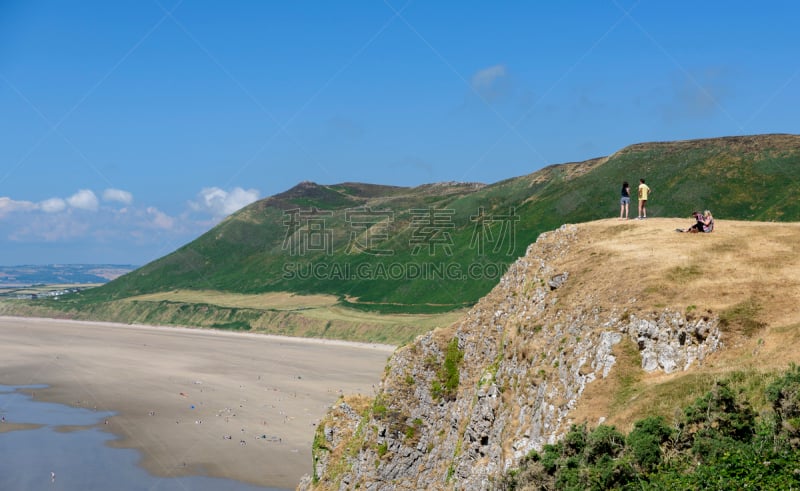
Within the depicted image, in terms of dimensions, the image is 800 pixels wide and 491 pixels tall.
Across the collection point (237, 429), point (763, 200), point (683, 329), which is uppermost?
point (763, 200)

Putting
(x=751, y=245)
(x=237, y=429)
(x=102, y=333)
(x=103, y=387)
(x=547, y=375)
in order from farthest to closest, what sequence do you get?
(x=102, y=333)
(x=103, y=387)
(x=237, y=429)
(x=751, y=245)
(x=547, y=375)

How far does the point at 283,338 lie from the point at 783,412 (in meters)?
171

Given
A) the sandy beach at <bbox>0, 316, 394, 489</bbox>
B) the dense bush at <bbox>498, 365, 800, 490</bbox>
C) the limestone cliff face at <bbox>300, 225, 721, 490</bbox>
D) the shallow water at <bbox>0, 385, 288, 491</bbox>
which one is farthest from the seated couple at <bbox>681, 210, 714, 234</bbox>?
the shallow water at <bbox>0, 385, 288, 491</bbox>

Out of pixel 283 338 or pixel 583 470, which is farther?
pixel 283 338

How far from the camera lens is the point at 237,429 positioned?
258 feet

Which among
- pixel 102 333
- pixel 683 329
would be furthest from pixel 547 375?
pixel 102 333

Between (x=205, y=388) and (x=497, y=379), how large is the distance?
267 ft

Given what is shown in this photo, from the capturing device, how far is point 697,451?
1766cm

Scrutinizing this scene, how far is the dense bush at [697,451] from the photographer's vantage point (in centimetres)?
1636

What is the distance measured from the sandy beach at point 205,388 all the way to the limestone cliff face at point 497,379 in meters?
6.89

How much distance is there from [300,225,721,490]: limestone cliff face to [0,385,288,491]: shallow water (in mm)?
25619

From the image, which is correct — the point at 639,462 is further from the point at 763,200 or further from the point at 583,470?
the point at 763,200

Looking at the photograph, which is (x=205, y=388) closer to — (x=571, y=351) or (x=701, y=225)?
(x=701, y=225)

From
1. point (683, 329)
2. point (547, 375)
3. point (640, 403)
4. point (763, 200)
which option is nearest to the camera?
point (640, 403)
